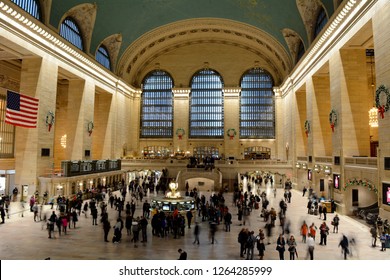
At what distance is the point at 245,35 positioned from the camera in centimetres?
3691

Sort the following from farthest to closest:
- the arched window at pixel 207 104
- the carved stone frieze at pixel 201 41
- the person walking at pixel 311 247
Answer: the arched window at pixel 207 104 → the carved stone frieze at pixel 201 41 → the person walking at pixel 311 247

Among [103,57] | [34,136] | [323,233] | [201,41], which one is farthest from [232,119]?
[323,233]

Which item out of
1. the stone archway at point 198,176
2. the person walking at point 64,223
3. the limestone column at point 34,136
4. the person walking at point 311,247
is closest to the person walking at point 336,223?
the person walking at point 311,247

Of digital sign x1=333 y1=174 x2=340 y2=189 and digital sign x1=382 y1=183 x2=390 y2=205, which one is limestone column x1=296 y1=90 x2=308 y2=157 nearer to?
digital sign x1=333 y1=174 x2=340 y2=189

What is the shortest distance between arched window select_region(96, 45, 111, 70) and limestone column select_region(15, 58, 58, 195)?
33.1 ft

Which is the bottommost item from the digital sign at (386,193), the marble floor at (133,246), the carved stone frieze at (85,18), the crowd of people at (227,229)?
the marble floor at (133,246)

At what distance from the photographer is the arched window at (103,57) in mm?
31477

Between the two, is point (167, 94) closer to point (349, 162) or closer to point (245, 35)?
point (245, 35)

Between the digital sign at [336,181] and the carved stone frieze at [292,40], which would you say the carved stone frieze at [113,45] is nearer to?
the carved stone frieze at [292,40]

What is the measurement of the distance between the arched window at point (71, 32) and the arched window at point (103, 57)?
12.9 ft

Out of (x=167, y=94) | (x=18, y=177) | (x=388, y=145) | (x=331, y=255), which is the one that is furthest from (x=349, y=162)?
(x=167, y=94)

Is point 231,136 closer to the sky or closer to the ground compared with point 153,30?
closer to the ground

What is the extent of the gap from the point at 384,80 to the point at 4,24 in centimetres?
1999

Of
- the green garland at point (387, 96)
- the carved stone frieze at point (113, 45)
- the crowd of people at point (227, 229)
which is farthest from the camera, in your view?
the carved stone frieze at point (113, 45)
